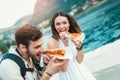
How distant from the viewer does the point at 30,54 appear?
2031mm

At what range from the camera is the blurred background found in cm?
416

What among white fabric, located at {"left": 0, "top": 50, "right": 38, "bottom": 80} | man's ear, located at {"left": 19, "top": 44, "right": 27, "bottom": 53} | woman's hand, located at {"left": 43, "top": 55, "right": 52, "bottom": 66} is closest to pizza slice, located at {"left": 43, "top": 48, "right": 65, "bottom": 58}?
woman's hand, located at {"left": 43, "top": 55, "right": 52, "bottom": 66}

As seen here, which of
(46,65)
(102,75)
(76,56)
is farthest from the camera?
(102,75)

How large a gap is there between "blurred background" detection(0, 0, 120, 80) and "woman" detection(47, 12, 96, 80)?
3.94ft

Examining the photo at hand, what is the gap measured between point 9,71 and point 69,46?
110 cm

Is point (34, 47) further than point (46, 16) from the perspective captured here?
No

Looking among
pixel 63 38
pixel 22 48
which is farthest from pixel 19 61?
pixel 63 38

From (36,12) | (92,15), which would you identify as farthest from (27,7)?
(92,15)

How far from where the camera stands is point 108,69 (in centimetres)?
416

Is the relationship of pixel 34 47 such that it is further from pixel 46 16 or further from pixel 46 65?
pixel 46 16

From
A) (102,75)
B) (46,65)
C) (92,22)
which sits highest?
(46,65)

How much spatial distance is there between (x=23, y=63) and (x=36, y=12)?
7.90ft

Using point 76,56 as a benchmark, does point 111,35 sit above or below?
below

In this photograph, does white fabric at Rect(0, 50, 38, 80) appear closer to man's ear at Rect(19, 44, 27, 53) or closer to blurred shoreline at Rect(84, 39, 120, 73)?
man's ear at Rect(19, 44, 27, 53)
